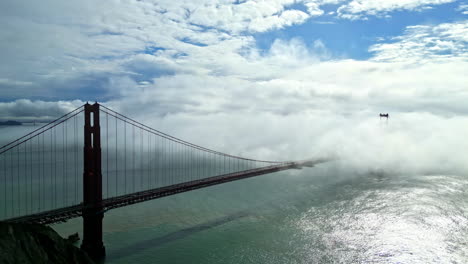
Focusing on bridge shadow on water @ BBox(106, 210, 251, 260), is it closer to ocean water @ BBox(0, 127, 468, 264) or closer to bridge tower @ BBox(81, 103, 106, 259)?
ocean water @ BBox(0, 127, 468, 264)

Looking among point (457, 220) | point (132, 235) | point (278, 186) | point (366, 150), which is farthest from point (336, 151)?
point (132, 235)

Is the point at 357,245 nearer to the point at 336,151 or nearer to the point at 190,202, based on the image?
the point at 190,202

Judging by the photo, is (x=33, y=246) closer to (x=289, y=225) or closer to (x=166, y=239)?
(x=166, y=239)

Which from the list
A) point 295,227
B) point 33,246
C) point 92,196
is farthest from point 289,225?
point 33,246

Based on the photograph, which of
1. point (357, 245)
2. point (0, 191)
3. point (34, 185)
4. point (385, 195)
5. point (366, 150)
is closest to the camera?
point (357, 245)

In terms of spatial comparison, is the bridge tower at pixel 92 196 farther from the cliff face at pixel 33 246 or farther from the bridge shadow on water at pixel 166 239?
the cliff face at pixel 33 246
